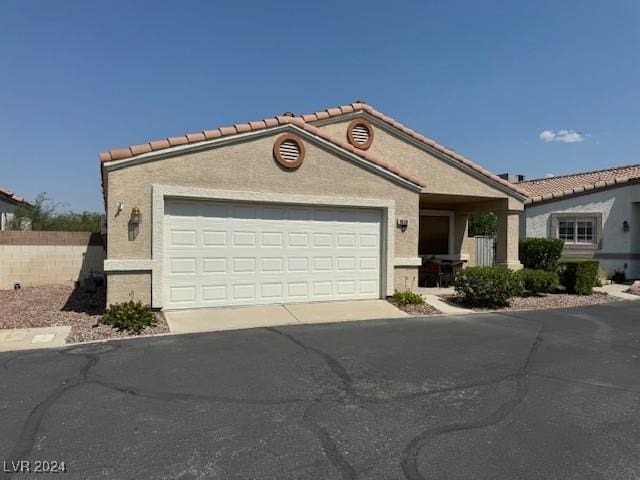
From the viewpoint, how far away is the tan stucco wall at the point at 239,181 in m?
9.38

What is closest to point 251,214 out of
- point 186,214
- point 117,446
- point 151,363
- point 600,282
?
point 186,214

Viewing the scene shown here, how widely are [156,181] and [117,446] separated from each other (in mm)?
6517

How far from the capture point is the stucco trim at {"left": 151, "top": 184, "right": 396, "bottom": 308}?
955cm

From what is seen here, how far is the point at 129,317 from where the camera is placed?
8.78 meters

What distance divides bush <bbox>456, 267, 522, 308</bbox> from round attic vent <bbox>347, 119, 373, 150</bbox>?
15.4 feet

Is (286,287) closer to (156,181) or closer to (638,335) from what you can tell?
(156,181)

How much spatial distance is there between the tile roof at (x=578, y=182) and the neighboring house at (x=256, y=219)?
31.9 feet

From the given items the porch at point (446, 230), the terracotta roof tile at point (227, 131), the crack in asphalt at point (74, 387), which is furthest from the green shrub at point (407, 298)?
the crack in asphalt at point (74, 387)

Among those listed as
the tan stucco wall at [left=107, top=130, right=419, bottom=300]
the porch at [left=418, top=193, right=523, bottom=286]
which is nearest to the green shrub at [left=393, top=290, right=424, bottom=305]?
the tan stucco wall at [left=107, top=130, right=419, bottom=300]

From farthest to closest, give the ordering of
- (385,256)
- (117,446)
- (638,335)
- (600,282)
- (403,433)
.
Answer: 1. (600,282)
2. (385,256)
3. (638,335)
4. (403,433)
5. (117,446)

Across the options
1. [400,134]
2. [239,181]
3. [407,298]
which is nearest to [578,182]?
[400,134]

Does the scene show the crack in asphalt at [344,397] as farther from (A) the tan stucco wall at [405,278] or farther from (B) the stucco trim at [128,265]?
(A) the tan stucco wall at [405,278]

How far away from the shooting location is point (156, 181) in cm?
957

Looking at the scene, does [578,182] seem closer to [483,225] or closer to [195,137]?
[483,225]
